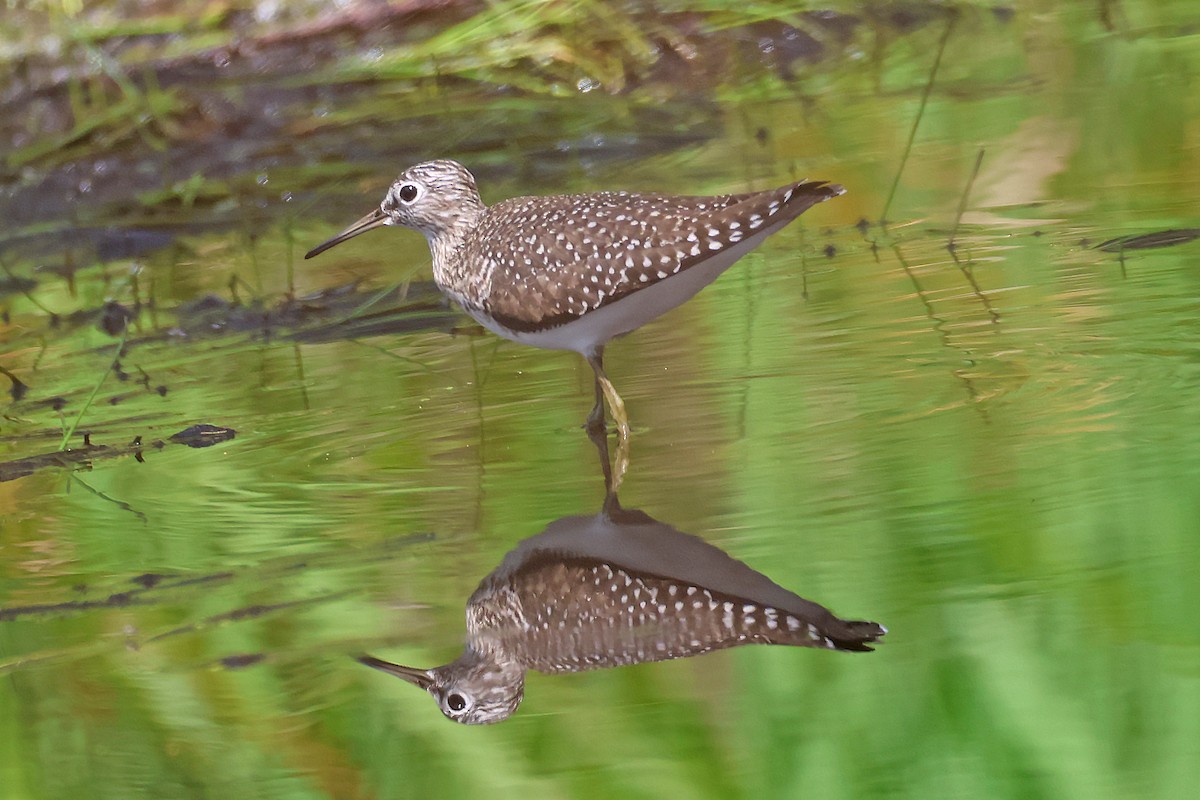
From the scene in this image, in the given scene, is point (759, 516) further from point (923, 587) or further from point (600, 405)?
point (600, 405)

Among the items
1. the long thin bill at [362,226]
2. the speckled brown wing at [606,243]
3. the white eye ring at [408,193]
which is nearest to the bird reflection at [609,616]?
the speckled brown wing at [606,243]

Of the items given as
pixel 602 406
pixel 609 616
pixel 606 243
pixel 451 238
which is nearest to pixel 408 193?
pixel 451 238

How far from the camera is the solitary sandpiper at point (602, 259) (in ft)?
16.5

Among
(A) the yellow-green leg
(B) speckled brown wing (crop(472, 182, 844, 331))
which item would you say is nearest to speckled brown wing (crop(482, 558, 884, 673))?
(A) the yellow-green leg

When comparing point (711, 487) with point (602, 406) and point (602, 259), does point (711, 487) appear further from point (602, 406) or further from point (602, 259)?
point (602, 259)

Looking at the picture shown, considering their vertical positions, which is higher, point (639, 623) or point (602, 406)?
point (639, 623)

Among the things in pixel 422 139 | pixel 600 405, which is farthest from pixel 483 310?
pixel 422 139

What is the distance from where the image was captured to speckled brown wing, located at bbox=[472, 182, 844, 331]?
16.4 ft

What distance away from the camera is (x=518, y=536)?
4.20 m

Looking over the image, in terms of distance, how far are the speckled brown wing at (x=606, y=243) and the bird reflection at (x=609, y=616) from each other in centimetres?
117

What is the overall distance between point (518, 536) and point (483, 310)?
1.55 meters

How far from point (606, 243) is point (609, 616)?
5.97ft

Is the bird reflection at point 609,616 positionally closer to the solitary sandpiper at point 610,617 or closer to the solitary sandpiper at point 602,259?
the solitary sandpiper at point 610,617

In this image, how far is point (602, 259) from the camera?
5.25 metres
